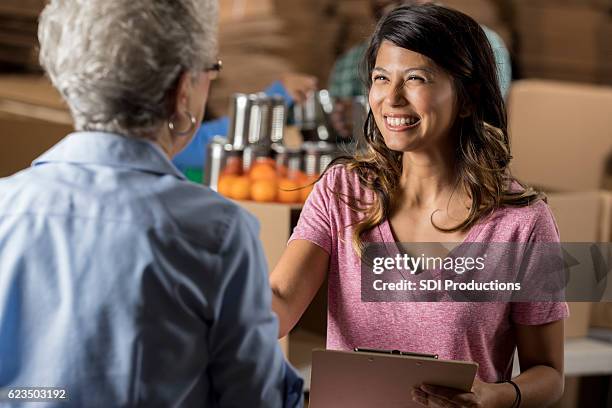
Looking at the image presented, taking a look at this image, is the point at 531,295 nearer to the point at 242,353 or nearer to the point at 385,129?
the point at 385,129

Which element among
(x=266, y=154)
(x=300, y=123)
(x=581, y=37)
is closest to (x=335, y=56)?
(x=581, y=37)

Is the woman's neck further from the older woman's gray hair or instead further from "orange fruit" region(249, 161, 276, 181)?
"orange fruit" region(249, 161, 276, 181)

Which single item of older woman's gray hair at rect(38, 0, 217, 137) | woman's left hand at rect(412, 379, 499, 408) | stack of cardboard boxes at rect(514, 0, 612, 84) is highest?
stack of cardboard boxes at rect(514, 0, 612, 84)

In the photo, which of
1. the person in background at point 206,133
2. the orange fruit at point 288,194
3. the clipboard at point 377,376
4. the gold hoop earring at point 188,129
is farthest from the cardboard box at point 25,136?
the gold hoop earring at point 188,129

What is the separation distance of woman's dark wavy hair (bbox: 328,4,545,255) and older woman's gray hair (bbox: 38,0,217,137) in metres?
0.57

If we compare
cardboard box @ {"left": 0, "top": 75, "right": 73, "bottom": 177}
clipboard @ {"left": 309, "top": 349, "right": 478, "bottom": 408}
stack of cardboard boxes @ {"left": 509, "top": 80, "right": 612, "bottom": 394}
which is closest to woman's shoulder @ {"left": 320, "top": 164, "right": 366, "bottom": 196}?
clipboard @ {"left": 309, "top": 349, "right": 478, "bottom": 408}

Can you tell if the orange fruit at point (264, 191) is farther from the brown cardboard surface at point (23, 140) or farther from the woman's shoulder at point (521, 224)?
the brown cardboard surface at point (23, 140)

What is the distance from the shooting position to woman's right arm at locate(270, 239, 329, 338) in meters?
1.64

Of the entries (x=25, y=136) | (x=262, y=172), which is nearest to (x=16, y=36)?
(x=25, y=136)

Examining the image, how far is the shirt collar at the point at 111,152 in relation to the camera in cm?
104

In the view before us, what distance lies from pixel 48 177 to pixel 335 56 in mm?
3990

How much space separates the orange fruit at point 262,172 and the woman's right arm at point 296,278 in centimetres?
85

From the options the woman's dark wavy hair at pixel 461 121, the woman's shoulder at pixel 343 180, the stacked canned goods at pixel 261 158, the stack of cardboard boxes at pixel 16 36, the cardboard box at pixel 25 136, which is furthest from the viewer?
the stack of cardboard boxes at pixel 16 36

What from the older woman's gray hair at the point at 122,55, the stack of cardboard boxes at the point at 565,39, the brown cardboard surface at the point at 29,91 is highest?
the stack of cardboard boxes at the point at 565,39
